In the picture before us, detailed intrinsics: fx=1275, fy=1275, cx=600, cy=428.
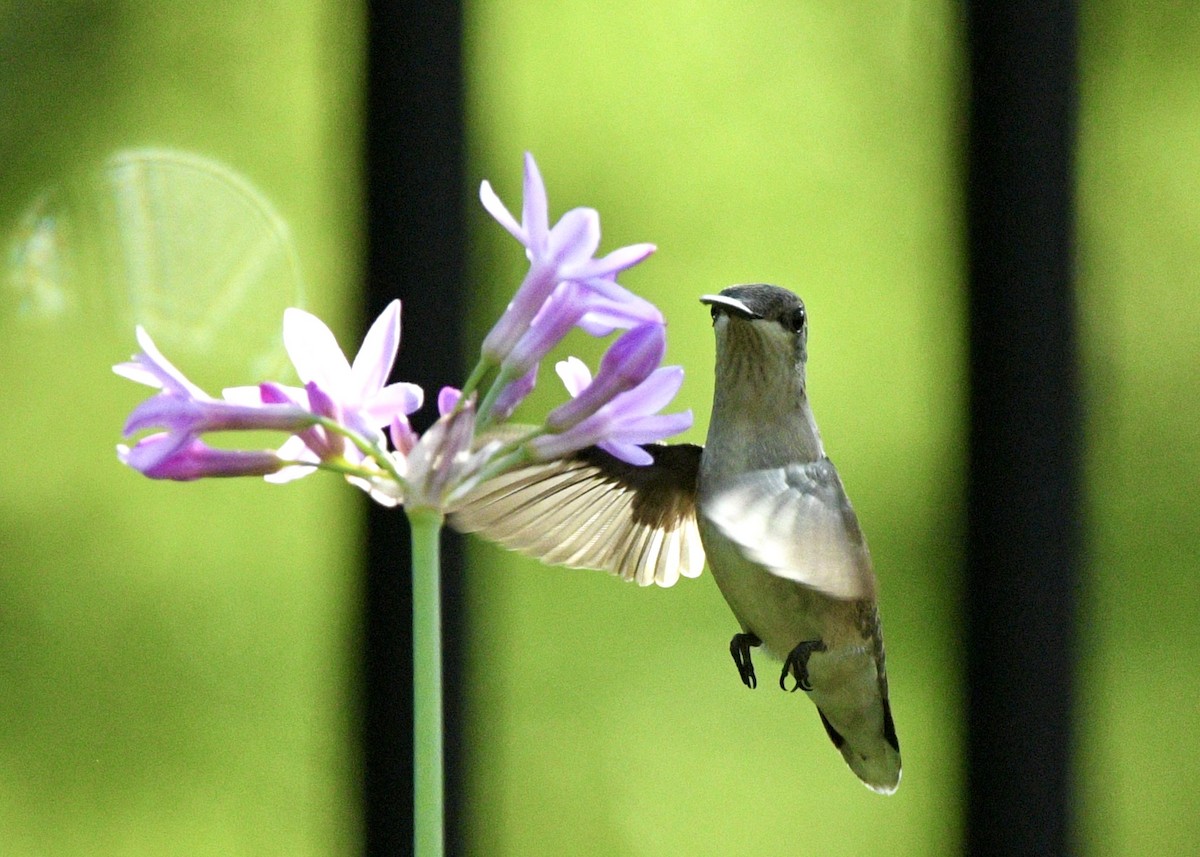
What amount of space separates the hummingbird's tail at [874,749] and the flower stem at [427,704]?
2.26 feet

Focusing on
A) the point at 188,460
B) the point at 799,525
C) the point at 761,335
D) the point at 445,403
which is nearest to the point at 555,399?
the point at 761,335

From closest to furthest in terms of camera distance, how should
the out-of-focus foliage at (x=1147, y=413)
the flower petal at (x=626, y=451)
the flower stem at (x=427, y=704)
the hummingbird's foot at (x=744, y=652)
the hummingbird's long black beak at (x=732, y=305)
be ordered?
the flower stem at (x=427, y=704)
the flower petal at (x=626, y=451)
the hummingbird's long black beak at (x=732, y=305)
the hummingbird's foot at (x=744, y=652)
the out-of-focus foliage at (x=1147, y=413)

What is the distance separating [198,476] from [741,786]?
202 centimetres

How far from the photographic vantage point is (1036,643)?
2.31 meters

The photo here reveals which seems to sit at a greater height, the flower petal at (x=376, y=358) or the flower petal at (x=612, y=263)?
the flower petal at (x=612, y=263)

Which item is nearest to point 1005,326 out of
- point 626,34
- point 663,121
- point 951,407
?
point 951,407

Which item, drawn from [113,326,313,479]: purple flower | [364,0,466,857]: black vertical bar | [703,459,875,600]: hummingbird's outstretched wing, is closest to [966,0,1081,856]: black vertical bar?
[364,0,466,857]: black vertical bar

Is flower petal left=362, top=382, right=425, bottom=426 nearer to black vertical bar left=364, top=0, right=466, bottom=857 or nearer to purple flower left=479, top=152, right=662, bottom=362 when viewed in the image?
purple flower left=479, top=152, right=662, bottom=362

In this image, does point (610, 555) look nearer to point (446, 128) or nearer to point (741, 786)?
point (446, 128)

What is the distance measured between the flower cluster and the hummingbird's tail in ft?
1.77

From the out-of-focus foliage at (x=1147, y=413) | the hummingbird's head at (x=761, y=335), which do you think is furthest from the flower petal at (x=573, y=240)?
the out-of-focus foliage at (x=1147, y=413)

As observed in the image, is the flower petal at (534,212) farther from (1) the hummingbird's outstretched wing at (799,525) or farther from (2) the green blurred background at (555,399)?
(2) the green blurred background at (555,399)

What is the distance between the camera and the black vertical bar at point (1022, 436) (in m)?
2.28

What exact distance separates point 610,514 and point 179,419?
568mm
